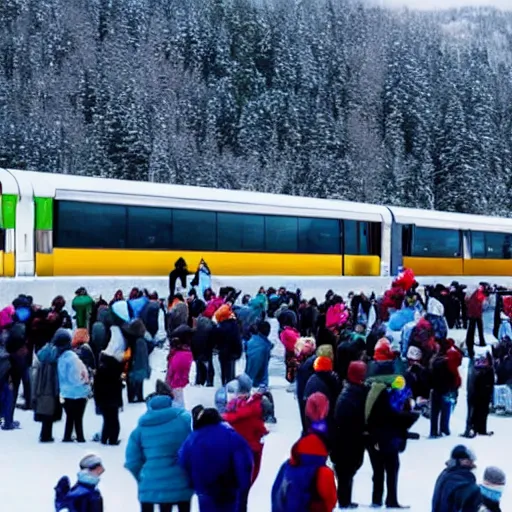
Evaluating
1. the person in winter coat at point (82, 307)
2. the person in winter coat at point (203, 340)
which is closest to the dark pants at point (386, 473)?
the person in winter coat at point (203, 340)

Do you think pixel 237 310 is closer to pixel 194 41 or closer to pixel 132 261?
pixel 132 261

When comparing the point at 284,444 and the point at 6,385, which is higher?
the point at 6,385

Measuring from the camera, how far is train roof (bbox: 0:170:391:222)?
73.5ft

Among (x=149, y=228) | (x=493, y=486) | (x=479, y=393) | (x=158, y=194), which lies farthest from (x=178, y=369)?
(x=158, y=194)

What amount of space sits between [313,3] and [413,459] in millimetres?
118432

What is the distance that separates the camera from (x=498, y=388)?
13812mm

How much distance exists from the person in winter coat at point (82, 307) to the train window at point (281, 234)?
12552 mm

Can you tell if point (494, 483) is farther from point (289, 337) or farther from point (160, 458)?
point (289, 337)

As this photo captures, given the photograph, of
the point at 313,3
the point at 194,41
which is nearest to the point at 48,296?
the point at 194,41

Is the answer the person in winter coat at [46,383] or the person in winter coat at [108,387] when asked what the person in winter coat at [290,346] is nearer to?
the person in winter coat at [108,387]

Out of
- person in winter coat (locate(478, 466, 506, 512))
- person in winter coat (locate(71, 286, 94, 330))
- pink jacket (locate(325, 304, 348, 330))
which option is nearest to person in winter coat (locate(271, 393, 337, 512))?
person in winter coat (locate(478, 466, 506, 512))

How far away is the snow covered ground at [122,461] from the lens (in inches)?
331

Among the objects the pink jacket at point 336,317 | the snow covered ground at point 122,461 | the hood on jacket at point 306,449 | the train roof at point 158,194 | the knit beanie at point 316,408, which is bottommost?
the snow covered ground at point 122,461

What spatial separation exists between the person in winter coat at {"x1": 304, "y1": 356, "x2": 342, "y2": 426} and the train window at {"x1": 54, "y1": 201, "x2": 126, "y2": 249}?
49.5ft
